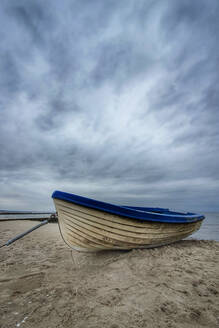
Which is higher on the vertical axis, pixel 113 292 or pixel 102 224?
pixel 102 224

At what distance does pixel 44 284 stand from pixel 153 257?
303 centimetres

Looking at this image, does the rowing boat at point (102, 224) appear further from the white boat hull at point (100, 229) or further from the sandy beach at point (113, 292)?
the sandy beach at point (113, 292)

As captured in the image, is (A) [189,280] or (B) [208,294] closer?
(B) [208,294]

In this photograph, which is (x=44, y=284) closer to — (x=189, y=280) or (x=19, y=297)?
(x=19, y=297)

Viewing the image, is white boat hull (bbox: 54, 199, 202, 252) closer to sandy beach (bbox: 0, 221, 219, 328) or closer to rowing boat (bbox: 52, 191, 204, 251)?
rowing boat (bbox: 52, 191, 204, 251)

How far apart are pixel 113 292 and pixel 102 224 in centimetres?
184

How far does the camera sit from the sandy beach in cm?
219

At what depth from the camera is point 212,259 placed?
4777 mm

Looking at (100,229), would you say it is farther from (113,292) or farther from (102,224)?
(113,292)

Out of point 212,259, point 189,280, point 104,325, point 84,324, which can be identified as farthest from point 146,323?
point 212,259

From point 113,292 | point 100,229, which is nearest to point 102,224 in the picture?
point 100,229

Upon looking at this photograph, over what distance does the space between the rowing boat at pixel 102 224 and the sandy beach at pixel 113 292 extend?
448 millimetres

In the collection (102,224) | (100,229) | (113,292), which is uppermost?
(102,224)

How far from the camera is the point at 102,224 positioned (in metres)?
4.63
